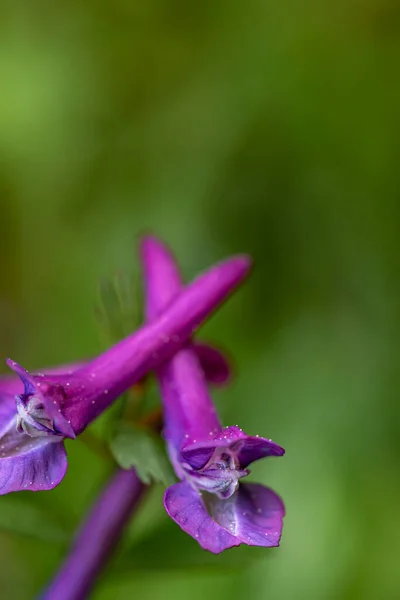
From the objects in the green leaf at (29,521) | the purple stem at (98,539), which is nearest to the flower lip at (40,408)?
the purple stem at (98,539)

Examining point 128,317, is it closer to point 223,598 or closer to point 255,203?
point 223,598

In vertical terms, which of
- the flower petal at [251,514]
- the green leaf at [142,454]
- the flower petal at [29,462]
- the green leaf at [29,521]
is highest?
the flower petal at [251,514]

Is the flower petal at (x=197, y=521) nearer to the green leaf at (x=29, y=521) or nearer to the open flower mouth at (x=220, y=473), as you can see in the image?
the open flower mouth at (x=220, y=473)

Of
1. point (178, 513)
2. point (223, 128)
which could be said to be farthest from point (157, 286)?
point (223, 128)

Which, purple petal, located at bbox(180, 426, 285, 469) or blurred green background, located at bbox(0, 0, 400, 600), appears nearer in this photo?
purple petal, located at bbox(180, 426, 285, 469)

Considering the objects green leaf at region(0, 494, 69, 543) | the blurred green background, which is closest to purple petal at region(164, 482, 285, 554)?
green leaf at region(0, 494, 69, 543)

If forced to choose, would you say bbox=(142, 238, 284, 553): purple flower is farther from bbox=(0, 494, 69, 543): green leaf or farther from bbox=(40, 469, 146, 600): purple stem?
bbox=(0, 494, 69, 543): green leaf
